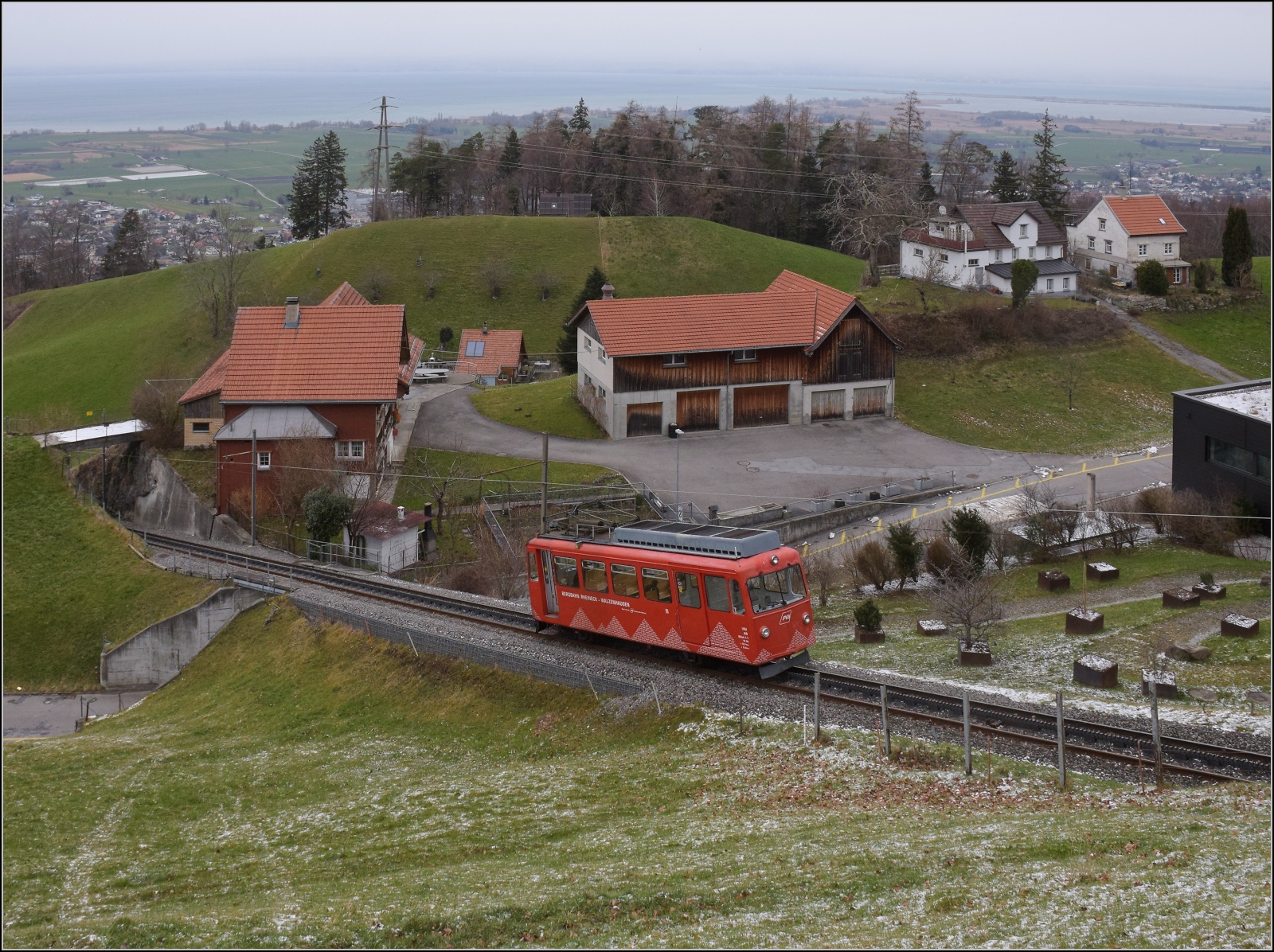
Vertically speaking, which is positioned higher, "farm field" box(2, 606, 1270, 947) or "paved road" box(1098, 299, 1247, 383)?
"paved road" box(1098, 299, 1247, 383)

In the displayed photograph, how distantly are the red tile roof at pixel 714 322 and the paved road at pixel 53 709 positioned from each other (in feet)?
86.5

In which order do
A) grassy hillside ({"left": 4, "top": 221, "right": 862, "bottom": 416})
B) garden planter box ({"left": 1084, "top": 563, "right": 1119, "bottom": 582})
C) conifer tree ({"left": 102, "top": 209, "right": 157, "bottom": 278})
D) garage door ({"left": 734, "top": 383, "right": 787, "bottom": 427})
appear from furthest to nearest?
1. conifer tree ({"left": 102, "top": 209, "right": 157, "bottom": 278})
2. grassy hillside ({"left": 4, "top": 221, "right": 862, "bottom": 416})
3. garage door ({"left": 734, "top": 383, "right": 787, "bottom": 427})
4. garden planter box ({"left": 1084, "top": 563, "right": 1119, "bottom": 582})

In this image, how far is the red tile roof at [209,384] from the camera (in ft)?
170

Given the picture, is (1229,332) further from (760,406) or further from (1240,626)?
(1240,626)

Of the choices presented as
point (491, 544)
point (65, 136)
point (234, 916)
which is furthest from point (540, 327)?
point (65, 136)

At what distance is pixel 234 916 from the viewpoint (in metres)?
14.4

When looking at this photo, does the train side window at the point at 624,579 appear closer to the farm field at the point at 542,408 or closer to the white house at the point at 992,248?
the farm field at the point at 542,408

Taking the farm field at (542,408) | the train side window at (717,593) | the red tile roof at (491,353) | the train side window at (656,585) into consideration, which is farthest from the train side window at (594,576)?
the red tile roof at (491,353)

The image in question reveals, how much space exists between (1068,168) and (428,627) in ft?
272

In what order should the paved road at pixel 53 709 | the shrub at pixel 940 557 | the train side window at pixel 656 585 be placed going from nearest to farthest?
the train side window at pixel 656 585 → the paved road at pixel 53 709 → the shrub at pixel 940 557

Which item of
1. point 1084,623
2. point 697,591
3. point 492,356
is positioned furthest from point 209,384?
point 1084,623

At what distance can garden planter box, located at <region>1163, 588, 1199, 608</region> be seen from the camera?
27781mm

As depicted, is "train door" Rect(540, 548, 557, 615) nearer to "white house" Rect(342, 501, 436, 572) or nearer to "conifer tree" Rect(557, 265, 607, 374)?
"white house" Rect(342, 501, 436, 572)

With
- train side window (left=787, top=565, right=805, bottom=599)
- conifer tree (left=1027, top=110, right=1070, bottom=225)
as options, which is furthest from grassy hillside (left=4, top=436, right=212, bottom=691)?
conifer tree (left=1027, top=110, right=1070, bottom=225)
